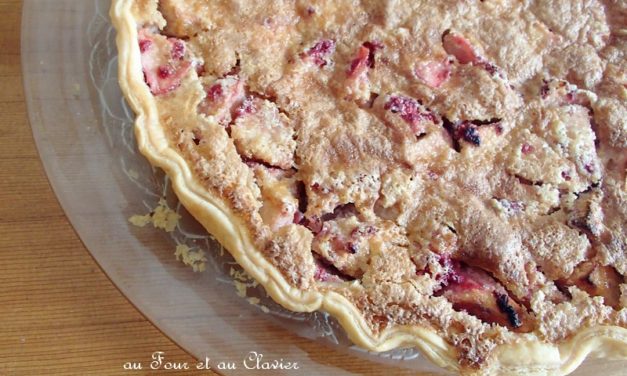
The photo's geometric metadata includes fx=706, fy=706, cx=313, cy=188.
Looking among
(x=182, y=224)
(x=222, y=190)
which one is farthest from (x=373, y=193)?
(x=182, y=224)

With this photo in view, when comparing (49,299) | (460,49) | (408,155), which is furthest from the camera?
(49,299)

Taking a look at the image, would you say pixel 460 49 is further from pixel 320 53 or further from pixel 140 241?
pixel 140 241

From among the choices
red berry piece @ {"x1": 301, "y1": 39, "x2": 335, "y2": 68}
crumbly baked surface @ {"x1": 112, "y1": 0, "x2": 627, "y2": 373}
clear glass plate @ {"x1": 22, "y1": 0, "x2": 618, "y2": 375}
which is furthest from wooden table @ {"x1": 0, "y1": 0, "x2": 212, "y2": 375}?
red berry piece @ {"x1": 301, "y1": 39, "x2": 335, "y2": 68}

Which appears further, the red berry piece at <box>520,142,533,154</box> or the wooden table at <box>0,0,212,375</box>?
the wooden table at <box>0,0,212,375</box>

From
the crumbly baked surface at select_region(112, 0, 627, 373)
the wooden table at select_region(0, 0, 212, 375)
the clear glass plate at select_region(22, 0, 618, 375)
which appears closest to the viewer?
the crumbly baked surface at select_region(112, 0, 627, 373)

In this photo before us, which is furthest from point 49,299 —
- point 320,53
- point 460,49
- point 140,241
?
point 460,49

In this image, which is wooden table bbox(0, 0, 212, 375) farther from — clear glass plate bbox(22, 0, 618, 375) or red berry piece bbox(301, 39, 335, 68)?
red berry piece bbox(301, 39, 335, 68)

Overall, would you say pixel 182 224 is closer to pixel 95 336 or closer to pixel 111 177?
pixel 111 177
